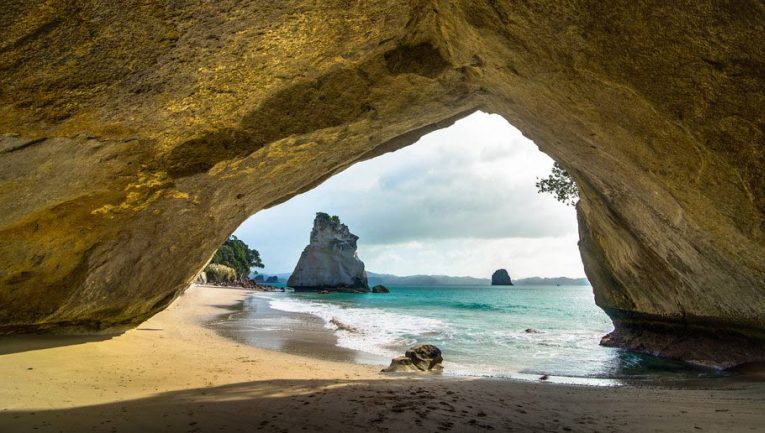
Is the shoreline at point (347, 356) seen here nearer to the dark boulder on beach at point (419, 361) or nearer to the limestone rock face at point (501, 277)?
the dark boulder on beach at point (419, 361)

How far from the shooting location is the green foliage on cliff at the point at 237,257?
8119 cm

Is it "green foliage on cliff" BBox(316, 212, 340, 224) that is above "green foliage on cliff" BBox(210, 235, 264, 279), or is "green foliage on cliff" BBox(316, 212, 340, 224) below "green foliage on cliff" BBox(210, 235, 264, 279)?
above

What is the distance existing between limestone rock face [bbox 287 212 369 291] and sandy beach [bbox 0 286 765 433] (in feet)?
242

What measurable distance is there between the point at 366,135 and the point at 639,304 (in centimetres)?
934

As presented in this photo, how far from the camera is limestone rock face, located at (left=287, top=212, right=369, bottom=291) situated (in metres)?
81.6

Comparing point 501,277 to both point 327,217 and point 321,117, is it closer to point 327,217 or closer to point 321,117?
point 327,217

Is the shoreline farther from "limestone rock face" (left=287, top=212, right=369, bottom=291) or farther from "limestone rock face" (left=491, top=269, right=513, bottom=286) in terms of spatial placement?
"limestone rock face" (left=491, top=269, right=513, bottom=286)

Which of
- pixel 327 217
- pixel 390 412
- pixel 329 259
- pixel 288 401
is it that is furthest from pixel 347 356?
pixel 329 259

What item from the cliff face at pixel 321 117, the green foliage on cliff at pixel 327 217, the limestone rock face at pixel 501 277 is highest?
the green foliage on cliff at pixel 327 217

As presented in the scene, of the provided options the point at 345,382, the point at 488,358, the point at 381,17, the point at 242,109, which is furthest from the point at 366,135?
the point at 488,358

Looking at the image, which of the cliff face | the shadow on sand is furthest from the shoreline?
the shadow on sand

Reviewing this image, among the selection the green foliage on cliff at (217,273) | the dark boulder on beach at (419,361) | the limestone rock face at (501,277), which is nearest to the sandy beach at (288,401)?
the dark boulder on beach at (419,361)

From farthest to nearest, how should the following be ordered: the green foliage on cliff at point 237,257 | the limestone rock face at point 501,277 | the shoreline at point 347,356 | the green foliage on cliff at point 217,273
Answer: the limestone rock face at point 501,277 → the green foliage on cliff at point 237,257 → the green foliage on cliff at point 217,273 → the shoreline at point 347,356

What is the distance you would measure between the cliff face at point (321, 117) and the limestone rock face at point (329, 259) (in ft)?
238
